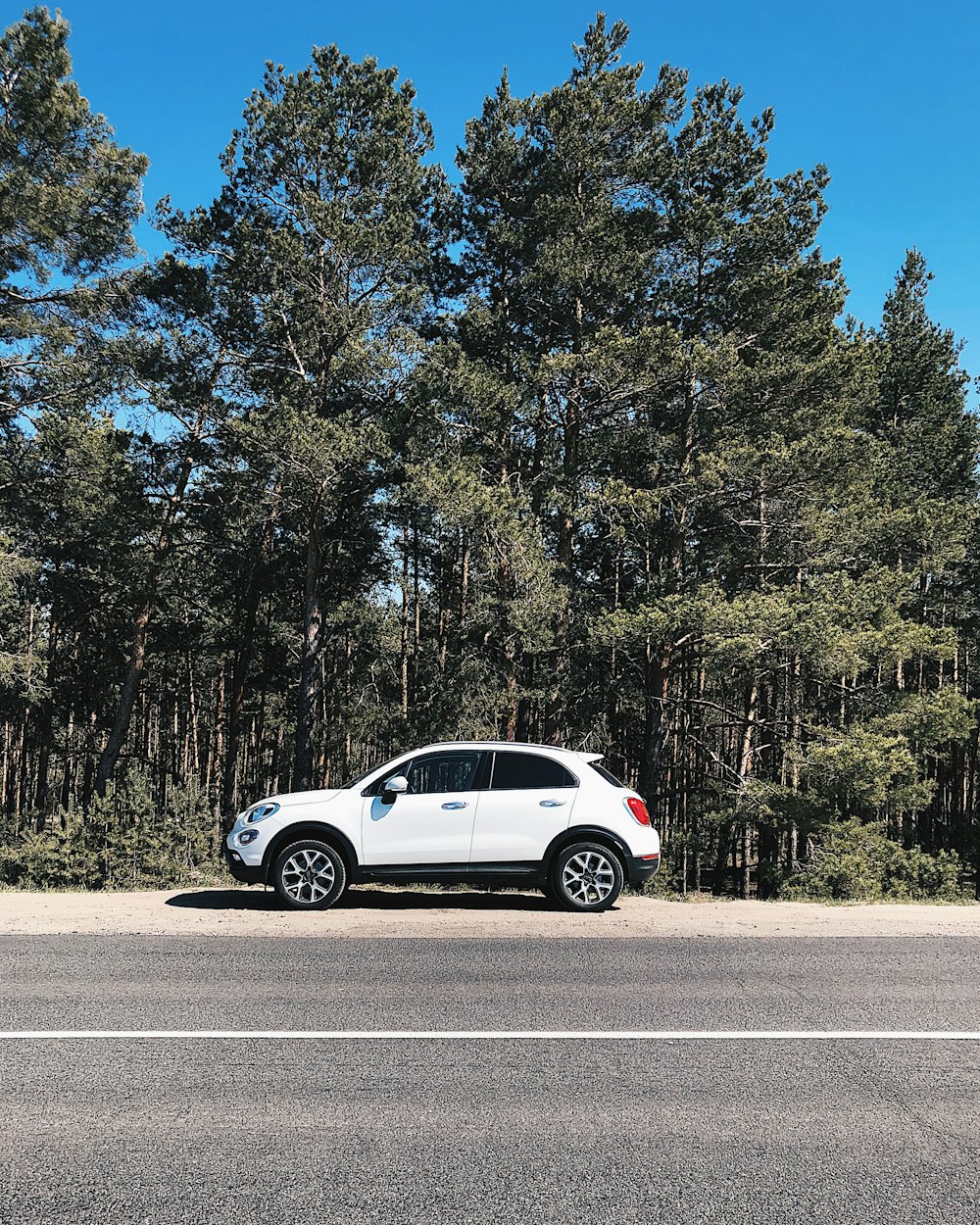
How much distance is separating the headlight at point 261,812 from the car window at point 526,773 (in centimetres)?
235

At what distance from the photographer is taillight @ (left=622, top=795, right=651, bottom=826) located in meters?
9.66

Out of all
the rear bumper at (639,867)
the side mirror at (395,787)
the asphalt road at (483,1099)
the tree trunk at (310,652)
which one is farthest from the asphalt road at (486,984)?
the tree trunk at (310,652)

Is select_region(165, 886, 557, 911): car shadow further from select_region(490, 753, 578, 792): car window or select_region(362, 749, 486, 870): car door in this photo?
select_region(490, 753, 578, 792): car window

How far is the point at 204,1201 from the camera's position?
339cm

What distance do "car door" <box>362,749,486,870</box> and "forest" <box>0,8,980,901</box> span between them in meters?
7.82

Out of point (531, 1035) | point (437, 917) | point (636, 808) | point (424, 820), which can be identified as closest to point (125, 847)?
point (424, 820)

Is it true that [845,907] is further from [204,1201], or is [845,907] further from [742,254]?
[742,254]

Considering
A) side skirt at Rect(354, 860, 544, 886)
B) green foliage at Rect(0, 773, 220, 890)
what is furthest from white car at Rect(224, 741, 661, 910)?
green foliage at Rect(0, 773, 220, 890)

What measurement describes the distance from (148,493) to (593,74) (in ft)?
47.4

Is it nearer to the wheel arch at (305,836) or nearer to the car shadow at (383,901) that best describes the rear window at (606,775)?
the car shadow at (383,901)

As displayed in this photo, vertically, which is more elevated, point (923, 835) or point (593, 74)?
point (593, 74)

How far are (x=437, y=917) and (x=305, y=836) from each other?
162 centimetres

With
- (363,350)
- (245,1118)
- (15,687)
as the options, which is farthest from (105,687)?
(245,1118)

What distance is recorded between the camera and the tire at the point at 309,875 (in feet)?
30.8
